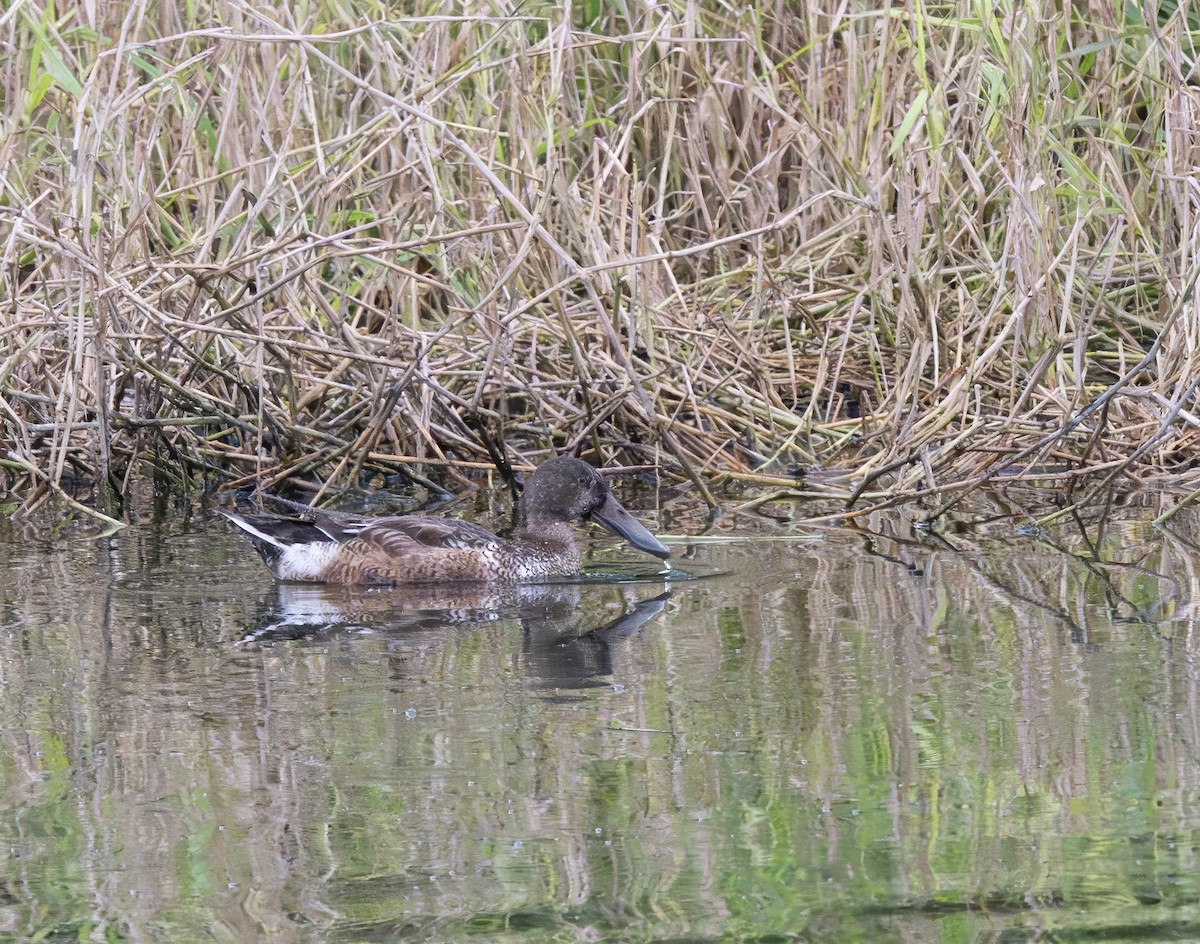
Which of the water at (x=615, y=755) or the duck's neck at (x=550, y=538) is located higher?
the duck's neck at (x=550, y=538)

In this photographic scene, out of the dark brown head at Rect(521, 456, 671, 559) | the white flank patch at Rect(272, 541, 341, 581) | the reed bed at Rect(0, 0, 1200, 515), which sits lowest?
the white flank patch at Rect(272, 541, 341, 581)

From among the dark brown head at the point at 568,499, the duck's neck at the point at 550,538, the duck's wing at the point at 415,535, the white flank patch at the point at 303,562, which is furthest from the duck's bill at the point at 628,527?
the white flank patch at the point at 303,562

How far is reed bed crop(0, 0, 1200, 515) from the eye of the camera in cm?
720

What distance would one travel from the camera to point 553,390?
27.1ft

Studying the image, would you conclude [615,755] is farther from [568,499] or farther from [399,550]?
[568,499]

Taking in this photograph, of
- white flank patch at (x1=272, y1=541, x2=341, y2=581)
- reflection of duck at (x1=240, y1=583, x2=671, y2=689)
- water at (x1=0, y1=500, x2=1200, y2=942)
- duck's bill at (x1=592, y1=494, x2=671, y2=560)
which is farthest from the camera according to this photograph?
duck's bill at (x1=592, y1=494, x2=671, y2=560)

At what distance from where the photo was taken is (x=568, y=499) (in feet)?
22.4

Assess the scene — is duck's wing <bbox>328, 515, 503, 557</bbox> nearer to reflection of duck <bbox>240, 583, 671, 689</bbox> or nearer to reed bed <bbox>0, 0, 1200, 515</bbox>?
reflection of duck <bbox>240, 583, 671, 689</bbox>

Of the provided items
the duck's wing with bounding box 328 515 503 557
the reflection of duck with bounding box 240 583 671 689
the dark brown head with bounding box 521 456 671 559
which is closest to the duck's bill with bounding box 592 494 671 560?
the dark brown head with bounding box 521 456 671 559

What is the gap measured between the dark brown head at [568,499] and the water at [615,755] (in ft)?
1.62

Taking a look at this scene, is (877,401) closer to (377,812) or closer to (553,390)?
(553,390)

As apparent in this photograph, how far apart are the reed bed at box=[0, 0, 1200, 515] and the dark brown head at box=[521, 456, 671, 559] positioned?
42 centimetres

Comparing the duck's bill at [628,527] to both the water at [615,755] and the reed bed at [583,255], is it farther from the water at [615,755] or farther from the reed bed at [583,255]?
the reed bed at [583,255]

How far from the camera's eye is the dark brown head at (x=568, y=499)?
6.77 meters
